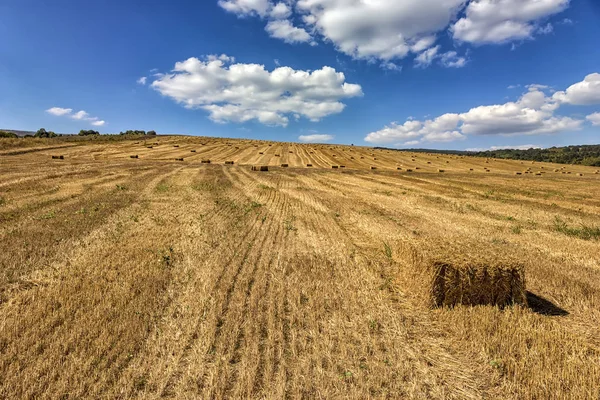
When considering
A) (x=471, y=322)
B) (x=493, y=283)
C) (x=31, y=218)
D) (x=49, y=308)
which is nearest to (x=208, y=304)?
(x=49, y=308)

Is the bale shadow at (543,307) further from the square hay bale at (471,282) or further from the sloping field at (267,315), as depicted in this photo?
the square hay bale at (471,282)

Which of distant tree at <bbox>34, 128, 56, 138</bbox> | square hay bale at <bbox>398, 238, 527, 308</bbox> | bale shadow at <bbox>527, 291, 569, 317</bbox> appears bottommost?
bale shadow at <bbox>527, 291, 569, 317</bbox>

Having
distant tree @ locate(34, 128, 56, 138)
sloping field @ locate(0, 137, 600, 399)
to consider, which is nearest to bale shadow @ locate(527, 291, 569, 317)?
sloping field @ locate(0, 137, 600, 399)

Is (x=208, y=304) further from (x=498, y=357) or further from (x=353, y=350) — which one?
(x=498, y=357)

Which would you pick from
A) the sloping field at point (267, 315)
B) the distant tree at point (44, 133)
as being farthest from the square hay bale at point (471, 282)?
the distant tree at point (44, 133)

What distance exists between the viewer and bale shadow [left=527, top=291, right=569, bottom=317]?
6.99 meters

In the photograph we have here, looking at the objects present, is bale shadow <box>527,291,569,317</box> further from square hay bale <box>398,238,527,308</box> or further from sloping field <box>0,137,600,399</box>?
square hay bale <box>398,238,527,308</box>

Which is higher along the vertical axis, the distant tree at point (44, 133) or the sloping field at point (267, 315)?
the distant tree at point (44, 133)

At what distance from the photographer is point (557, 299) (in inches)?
299

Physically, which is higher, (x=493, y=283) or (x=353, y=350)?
(x=493, y=283)

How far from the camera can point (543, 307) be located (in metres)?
7.26

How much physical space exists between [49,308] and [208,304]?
10.3 feet

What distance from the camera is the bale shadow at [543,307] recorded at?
22.9 ft

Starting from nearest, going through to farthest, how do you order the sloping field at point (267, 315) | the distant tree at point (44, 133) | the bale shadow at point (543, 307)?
the sloping field at point (267, 315)
the bale shadow at point (543, 307)
the distant tree at point (44, 133)
